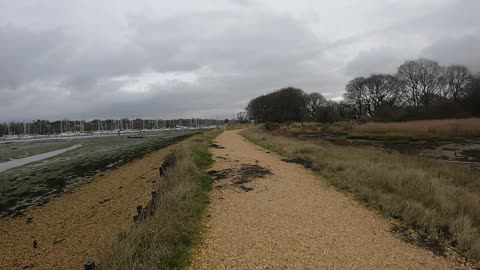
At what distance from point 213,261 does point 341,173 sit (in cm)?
717

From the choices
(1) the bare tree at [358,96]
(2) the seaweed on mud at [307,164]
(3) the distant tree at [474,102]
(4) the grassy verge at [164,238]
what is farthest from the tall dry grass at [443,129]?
(1) the bare tree at [358,96]

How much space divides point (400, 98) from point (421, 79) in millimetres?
6393

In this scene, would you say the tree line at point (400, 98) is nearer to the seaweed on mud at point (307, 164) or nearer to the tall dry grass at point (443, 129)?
the tall dry grass at point (443, 129)

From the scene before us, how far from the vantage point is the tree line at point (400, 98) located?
56.2 meters

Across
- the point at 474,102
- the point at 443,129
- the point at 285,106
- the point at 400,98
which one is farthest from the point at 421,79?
the point at 443,129

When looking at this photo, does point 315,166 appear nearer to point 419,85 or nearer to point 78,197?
point 78,197

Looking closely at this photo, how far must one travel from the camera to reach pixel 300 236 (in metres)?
5.29

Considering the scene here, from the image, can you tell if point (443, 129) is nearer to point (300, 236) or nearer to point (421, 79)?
point (300, 236)

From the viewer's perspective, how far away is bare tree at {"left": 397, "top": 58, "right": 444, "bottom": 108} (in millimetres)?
71875

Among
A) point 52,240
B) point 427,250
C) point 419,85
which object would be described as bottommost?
point 52,240

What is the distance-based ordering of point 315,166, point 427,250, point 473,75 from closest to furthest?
point 427,250, point 315,166, point 473,75

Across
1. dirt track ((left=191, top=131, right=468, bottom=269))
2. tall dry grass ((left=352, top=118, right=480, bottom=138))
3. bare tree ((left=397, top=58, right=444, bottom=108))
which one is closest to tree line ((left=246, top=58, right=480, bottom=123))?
bare tree ((left=397, top=58, right=444, bottom=108))

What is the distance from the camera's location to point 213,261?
14.7 ft

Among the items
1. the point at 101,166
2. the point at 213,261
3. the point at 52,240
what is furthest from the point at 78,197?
the point at 213,261
